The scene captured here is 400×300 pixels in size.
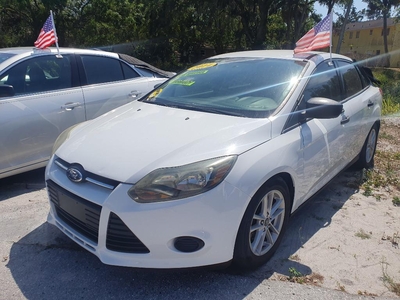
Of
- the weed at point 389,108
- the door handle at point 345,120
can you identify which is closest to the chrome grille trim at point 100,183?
the door handle at point 345,120

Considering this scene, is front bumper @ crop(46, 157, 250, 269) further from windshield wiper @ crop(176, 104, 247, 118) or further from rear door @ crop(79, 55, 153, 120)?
rear door @ crop(79, 55, 153, 120)

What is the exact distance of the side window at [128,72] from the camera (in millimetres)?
5184

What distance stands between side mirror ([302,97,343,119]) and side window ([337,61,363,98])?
1209mm

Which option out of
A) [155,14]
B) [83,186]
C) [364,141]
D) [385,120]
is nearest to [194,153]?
[83,186]

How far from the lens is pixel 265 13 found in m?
25.8

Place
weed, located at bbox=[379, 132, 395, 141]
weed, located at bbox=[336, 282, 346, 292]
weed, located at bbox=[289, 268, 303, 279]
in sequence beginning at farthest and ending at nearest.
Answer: weed, located at bbox=[379, 132, 395, 141] → weed, located at bbox=[289, 268, 303, 279] → weed, located at bbox=[336, 282, 346, 292]

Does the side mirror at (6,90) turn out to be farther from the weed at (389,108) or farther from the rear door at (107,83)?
the weed at (389,108)

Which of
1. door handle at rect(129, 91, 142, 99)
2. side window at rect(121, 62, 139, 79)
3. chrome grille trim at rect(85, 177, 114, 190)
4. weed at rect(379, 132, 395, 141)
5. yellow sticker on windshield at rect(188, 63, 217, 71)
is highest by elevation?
yellow sticker on windshield at rect(188, 63, 217, 71)

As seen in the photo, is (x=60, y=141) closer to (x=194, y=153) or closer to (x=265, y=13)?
(x=194, y=153)

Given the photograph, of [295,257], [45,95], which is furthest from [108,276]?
[45,95]

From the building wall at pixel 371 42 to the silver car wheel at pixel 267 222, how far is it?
41.6 meters

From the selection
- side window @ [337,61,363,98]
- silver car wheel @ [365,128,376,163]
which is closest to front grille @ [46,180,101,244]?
side window @ [337,61,363,98]

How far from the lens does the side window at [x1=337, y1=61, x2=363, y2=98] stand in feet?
13.2

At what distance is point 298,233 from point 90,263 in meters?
1.81
